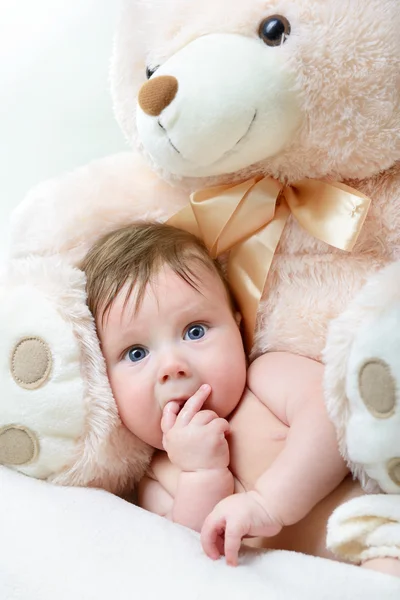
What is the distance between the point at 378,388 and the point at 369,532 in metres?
0.16

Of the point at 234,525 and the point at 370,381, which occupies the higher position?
the point at 370,381

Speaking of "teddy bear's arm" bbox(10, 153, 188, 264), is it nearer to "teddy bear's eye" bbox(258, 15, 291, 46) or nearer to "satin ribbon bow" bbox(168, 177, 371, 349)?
"satin ribbon bow" bbox(168, 177, 371, 349)

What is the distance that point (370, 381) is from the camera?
810 millimetres

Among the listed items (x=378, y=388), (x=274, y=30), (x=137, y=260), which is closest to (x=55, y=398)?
(x=137, y=260)

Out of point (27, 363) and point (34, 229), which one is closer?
point (27, 363)

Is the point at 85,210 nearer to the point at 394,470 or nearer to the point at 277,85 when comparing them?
the point at 277,85

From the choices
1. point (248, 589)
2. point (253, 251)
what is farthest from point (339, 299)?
point (248, 589)

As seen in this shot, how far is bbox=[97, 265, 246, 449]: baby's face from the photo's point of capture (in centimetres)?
101

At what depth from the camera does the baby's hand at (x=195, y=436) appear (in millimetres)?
974

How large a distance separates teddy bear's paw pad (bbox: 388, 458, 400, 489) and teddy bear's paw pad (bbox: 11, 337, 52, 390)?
0.48 m

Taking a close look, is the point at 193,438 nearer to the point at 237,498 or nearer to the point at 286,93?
the point at 237,498

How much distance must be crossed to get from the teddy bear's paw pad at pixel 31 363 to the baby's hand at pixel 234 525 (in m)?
0.33

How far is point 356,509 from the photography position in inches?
32.3

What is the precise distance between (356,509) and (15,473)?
0.48 metres
